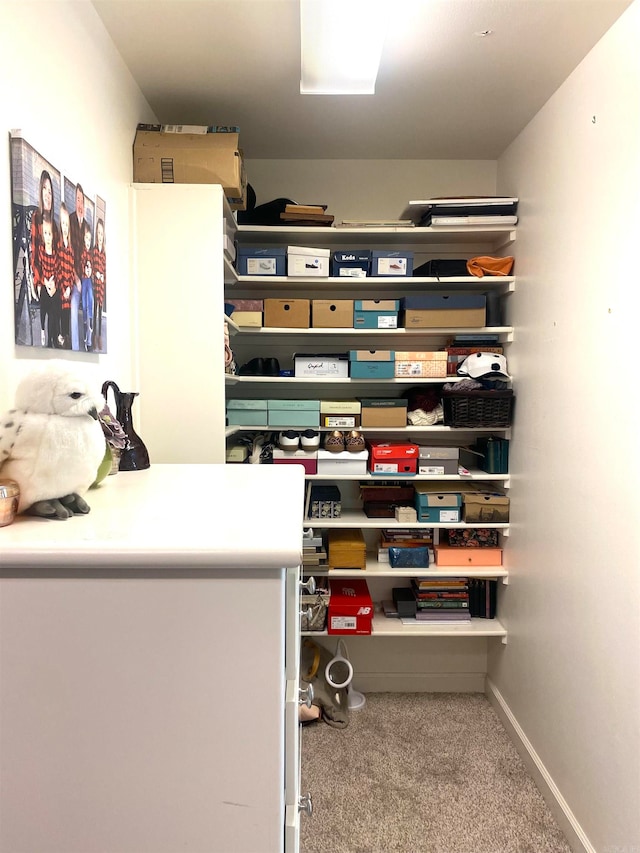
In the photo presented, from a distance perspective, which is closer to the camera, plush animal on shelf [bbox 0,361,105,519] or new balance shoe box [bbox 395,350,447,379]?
plush animal on shelf [bbox 0,361,105,519]

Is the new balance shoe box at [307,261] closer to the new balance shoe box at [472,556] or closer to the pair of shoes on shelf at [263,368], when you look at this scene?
the pair of shoes on shelf at [263,368]

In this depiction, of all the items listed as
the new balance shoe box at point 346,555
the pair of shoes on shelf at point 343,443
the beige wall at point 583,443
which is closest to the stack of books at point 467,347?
the beige wall at point 583,443

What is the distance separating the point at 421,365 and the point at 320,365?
454mm

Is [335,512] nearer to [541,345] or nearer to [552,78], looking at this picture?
[541,345]

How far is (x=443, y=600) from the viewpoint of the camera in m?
2.61

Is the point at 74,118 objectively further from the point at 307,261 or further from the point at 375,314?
the point at 375,314

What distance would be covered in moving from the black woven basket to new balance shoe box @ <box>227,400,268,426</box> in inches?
33.6

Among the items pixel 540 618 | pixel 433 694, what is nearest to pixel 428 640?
pixel 433 694

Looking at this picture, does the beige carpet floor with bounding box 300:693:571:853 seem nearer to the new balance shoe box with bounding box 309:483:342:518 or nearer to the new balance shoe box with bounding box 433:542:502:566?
the new balance shoe box with bounding box 433:542:502:566

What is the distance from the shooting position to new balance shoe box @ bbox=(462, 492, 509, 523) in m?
2.50

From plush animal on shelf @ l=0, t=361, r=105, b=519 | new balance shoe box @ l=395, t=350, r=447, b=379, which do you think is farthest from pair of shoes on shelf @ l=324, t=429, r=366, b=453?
plush animal on shelf @ l=0, t=361, r=105, b=519

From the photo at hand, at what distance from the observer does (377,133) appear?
2400 millimetres

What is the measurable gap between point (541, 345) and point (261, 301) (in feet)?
3.88

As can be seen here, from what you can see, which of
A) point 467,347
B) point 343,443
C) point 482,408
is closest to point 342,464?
point 343,443
